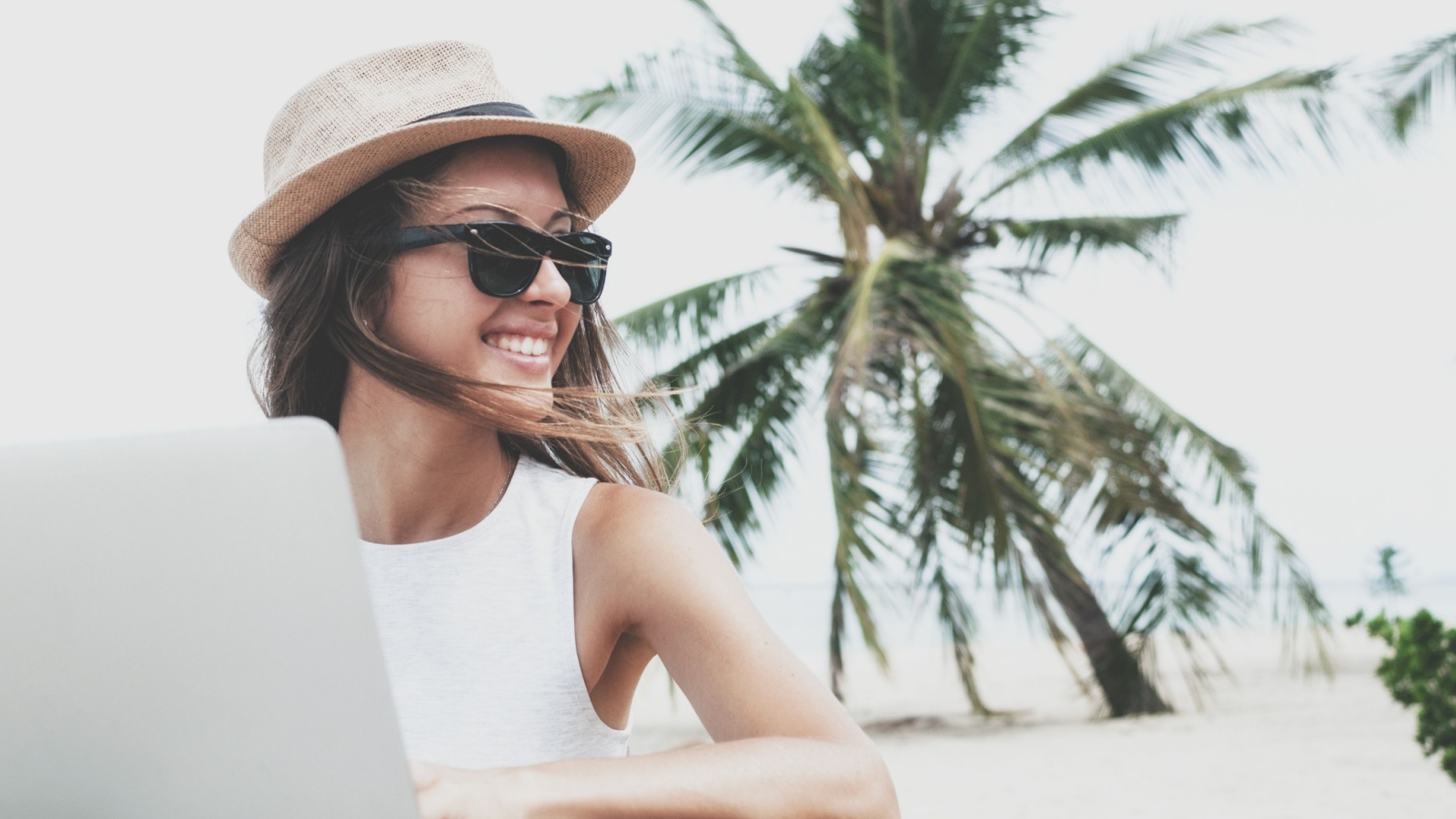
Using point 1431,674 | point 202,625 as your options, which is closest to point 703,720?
point 202,625

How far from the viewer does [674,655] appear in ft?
3.93

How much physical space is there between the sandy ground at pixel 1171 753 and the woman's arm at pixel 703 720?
6256mm

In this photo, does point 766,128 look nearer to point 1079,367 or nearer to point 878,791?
point 1079,367

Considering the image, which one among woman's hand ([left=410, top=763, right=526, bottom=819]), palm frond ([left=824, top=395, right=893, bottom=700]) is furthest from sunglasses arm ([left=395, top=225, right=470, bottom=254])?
palm frond ([left=824, top=395, right=893, bottom=700])

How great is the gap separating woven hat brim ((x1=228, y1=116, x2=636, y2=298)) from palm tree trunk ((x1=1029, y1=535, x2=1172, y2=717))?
252 inches

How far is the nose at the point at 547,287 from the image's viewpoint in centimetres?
141

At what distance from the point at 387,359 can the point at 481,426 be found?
13 centimetres

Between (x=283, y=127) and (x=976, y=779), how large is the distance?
735cm

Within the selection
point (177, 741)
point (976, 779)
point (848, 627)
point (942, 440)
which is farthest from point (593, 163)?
point (848, 627)

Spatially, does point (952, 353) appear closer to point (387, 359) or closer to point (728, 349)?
point (728, 349)

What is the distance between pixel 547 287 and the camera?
142 centimetres

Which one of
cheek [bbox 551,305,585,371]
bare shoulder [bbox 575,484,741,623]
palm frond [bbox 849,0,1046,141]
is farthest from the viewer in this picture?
palm frond [bbox 849,0,1046,141]

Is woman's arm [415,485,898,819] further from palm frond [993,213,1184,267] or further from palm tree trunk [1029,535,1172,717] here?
palm frond [993,213,1184,267]

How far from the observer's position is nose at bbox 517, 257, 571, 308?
4.64 feet
